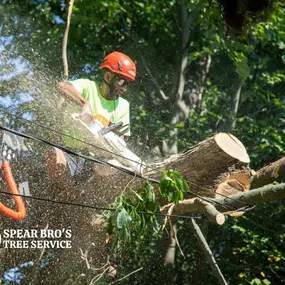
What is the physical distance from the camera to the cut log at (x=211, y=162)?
20.2 ft

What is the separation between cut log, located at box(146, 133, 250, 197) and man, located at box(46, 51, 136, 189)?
986 millimetres

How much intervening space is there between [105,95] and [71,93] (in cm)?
55

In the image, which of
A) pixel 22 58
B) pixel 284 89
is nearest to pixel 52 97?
pixel 22 58

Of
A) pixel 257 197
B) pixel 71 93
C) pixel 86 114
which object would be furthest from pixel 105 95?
pixel 257 197

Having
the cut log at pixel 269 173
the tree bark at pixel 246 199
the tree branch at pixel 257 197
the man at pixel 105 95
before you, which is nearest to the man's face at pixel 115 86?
the man at pixel 105 95

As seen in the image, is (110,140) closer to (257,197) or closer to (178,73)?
(257,197)

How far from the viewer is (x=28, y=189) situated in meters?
6.94

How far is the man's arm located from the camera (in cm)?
694

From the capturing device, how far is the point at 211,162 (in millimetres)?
6223

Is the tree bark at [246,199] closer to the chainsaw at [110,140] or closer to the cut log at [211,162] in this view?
the cut log at [211,162]

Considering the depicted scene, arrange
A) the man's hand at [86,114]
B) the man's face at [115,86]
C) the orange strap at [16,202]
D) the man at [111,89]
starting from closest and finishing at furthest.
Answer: the orange strap at [16,202] < the man's hand at [86,114] < the man at [111,89] < the man's face at [115,86]

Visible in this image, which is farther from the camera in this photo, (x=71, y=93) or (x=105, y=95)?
(x=105, y=95)

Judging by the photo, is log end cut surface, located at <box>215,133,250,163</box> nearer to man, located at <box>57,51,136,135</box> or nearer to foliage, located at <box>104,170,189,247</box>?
foliage, located at <box>104,170,189,247</box>

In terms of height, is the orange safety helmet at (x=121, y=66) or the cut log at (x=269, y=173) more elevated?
the orange safety helmet at (x=121, y=66)
